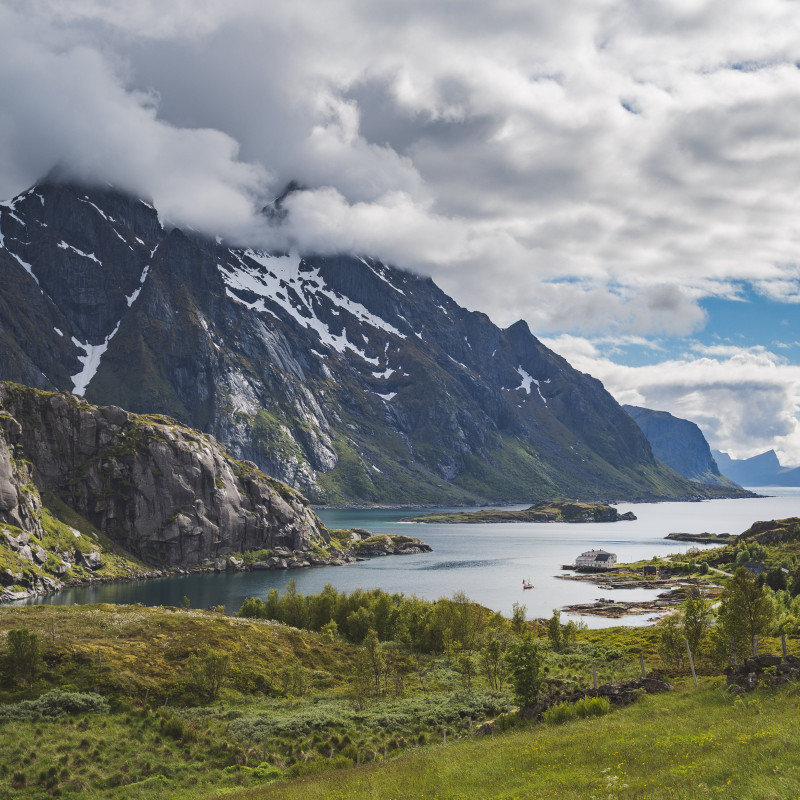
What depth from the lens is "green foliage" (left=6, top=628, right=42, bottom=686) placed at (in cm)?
4994

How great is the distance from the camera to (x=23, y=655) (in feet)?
164

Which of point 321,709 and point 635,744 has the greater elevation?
point 635,744

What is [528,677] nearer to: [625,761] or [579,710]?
[579,710]

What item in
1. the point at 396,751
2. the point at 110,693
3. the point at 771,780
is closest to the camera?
the point at 771,780

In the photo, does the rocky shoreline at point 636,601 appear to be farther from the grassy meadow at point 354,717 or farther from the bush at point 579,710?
the bush at point 579,710

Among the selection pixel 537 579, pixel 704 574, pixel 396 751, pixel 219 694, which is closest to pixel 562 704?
pixel 396 751

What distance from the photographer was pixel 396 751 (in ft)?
138

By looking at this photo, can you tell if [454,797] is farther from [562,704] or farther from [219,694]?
[219,694]

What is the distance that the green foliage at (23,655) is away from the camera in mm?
49938

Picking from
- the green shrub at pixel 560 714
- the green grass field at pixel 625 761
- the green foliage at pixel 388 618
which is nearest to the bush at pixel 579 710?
the green shrub at pixel 560 714

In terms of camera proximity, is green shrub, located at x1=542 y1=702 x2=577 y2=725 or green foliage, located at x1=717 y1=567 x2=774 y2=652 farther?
green foliage, located at x1=717 y1=567 x2=774 y2=652

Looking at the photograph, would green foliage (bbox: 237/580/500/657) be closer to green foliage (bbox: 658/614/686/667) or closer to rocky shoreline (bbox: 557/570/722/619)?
green foliage (bbox: 658/614/686/667)

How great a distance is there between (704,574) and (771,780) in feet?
650

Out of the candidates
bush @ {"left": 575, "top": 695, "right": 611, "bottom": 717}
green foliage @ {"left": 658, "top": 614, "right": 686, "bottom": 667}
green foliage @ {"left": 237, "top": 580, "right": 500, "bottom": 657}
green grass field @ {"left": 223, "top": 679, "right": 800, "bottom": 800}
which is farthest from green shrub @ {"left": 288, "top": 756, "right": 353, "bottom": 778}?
green foliage @ {"left": 658, "top": 614, "right": 686, "bottom": 667}
